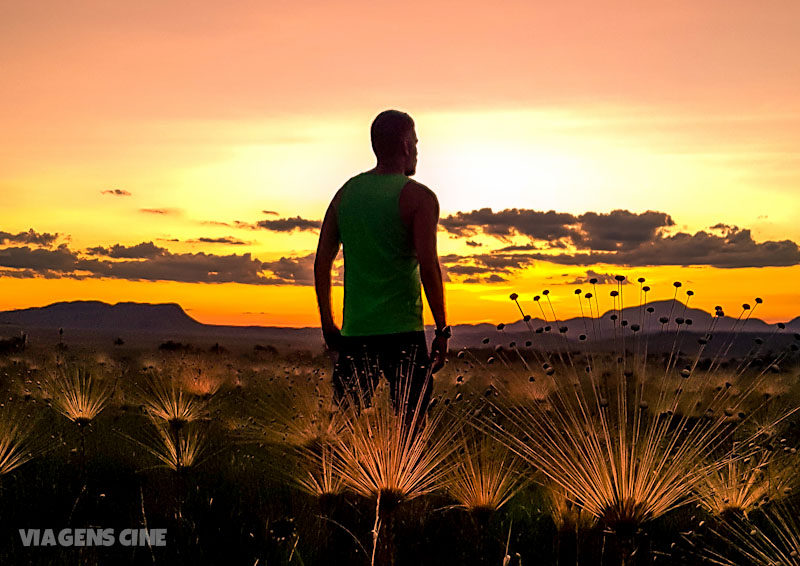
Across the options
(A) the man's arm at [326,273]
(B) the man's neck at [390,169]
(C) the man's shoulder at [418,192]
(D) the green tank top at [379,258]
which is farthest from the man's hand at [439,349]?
(B) the man's neck at [390,169]

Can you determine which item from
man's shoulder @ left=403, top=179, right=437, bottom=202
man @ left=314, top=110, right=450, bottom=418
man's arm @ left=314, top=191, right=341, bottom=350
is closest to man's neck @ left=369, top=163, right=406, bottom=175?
man @ left=314, top=110, right=450, bottom=418

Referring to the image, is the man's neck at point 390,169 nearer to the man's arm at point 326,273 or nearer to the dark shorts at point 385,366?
the man's arm at point 326,273

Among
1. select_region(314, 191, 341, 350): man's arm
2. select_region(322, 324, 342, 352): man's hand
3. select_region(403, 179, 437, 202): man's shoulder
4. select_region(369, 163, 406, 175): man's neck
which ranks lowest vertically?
select_region(322, 324, 342, 352): man's hand

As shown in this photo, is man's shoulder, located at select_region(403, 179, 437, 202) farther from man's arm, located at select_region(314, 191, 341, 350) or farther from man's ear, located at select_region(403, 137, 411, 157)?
man's arm, located at select_region(314, 191, 341, 350)

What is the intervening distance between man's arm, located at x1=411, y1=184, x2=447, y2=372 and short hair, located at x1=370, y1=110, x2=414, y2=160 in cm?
30

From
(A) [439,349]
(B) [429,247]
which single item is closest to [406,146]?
(B) [429,247]

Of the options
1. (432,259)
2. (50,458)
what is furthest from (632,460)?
(50,458)

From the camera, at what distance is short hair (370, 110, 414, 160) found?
4207mm

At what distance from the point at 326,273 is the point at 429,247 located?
2.98ft

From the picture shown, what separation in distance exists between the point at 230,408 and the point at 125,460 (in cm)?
353

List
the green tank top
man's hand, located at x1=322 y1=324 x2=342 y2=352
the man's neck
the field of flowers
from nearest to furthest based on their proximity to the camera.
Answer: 1. the field of flowers
2. the green tank top
3. the man's neck
4. man's hand, located at x1=322 y1=324 x2=342 y2=352

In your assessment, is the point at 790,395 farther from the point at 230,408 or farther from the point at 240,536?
the point at 240,536

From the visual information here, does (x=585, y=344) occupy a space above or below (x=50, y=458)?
above

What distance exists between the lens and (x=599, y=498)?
2662 millimetres
